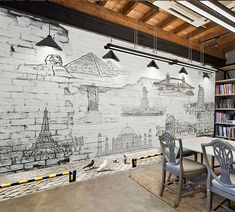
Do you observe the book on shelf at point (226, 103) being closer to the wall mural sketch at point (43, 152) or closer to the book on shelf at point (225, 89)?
the book on shelf at point (225, 89)

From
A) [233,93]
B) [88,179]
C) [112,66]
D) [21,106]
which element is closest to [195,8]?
[112,66]

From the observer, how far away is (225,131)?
4.33 metres

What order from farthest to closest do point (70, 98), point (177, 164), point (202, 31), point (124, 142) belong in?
point (202, 31)
point (124, 142)
point (70, 98)
point (177, 164)

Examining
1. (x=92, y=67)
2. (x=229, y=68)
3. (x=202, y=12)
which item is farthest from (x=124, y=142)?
(x=229, y=68)

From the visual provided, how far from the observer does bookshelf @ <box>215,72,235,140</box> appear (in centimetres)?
425

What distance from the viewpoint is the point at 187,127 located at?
4090mm

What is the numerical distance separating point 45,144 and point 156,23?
3179 mm

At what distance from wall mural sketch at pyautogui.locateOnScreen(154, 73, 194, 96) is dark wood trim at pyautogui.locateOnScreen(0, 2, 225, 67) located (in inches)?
25.0

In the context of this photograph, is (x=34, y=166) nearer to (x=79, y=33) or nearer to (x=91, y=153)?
(x=91, y=153)

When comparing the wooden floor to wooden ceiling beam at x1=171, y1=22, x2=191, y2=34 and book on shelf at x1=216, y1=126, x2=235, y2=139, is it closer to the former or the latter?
book on shelf at x1=216, y1=126, x2=235, y2=139

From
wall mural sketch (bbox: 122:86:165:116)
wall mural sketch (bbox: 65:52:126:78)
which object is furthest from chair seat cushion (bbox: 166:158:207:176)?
wall mural sketch (bbox: 65:52:126:78)

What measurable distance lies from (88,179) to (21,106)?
154 centimetres

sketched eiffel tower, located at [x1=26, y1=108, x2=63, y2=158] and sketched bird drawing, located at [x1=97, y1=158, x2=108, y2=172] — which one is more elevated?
sketched eiffel tower, located at [x1=26, y1=108, x2=63, y2=158]

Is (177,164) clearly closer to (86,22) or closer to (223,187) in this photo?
(223,187)
